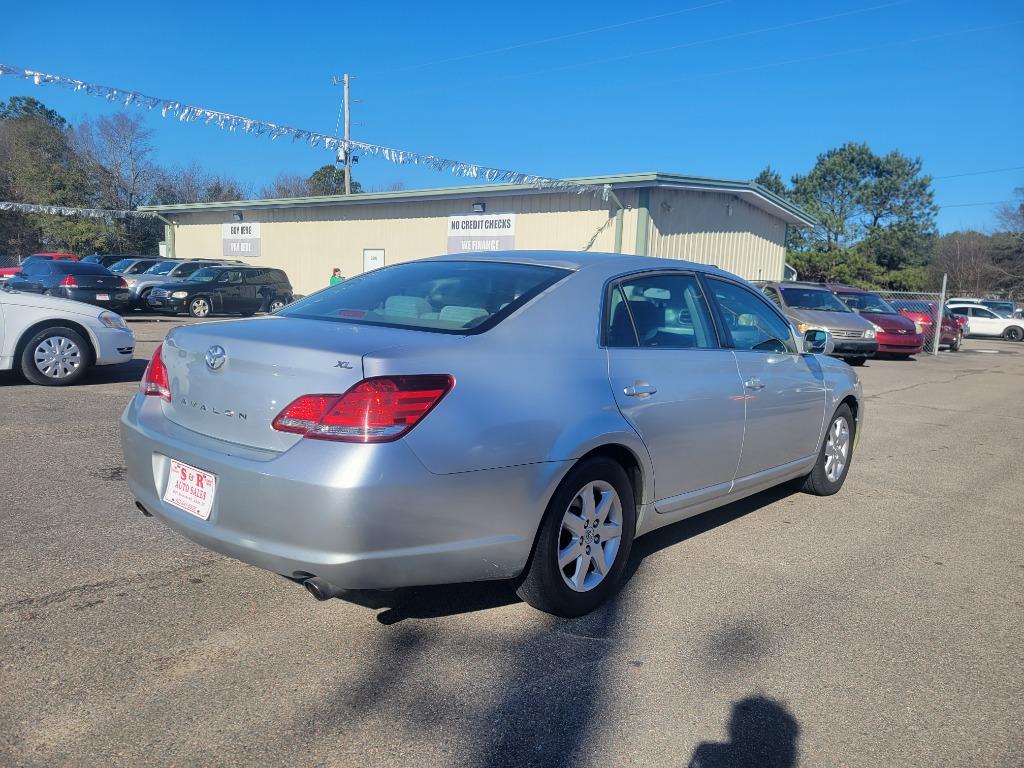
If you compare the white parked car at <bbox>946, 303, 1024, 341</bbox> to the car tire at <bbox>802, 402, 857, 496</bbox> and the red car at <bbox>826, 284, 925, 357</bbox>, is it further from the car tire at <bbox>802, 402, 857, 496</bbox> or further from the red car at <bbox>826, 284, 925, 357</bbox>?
the car tire at <bbox>802, 402, 857, 496</bbox>

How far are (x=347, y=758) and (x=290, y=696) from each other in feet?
1.39

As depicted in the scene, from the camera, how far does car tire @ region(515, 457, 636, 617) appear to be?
10.6 ft

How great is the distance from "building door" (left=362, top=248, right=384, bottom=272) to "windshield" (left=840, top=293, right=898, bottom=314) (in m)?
14.0

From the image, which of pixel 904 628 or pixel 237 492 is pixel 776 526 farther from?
pixel 237 492

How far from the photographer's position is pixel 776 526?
4953 mm

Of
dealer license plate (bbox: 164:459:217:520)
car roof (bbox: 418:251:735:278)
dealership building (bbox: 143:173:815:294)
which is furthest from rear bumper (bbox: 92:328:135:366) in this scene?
dealership building (bbox: 143:173:815:294)

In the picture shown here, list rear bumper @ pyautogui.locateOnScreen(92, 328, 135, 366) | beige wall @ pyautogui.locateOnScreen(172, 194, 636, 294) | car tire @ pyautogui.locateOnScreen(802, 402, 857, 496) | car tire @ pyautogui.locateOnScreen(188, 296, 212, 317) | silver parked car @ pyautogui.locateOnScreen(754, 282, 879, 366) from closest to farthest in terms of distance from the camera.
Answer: car tire @ pyautogui.locateOnScreen(802, 402, 857, 496) → rear bumper @ pyautogui.locateOnScreen(92, 328, 135, 366) → silver parked car @ pyautogui.locateOnScreen(754, 282, 879, 366) → car tire @ pyautogui.locateOnScreen(188, 296, 212, 317) → beige wall @ pyautogui.locateOnScreen(172, 194, 636, 294)

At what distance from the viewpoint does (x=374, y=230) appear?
26109 mm

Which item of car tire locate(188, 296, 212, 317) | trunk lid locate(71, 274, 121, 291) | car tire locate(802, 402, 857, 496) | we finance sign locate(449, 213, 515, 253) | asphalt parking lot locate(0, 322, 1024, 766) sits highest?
we finance sign locate(449, 213, 515, 253)

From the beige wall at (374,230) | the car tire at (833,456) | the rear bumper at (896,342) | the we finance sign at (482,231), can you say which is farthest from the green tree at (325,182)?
the car tire at (833,456)

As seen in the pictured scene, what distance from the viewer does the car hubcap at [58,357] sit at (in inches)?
331

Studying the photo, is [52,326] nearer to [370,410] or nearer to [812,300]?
[370,410]

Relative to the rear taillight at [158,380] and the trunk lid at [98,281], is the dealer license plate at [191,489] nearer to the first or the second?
the rear taillight at [158,380]

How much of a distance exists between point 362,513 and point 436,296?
4.22ft
